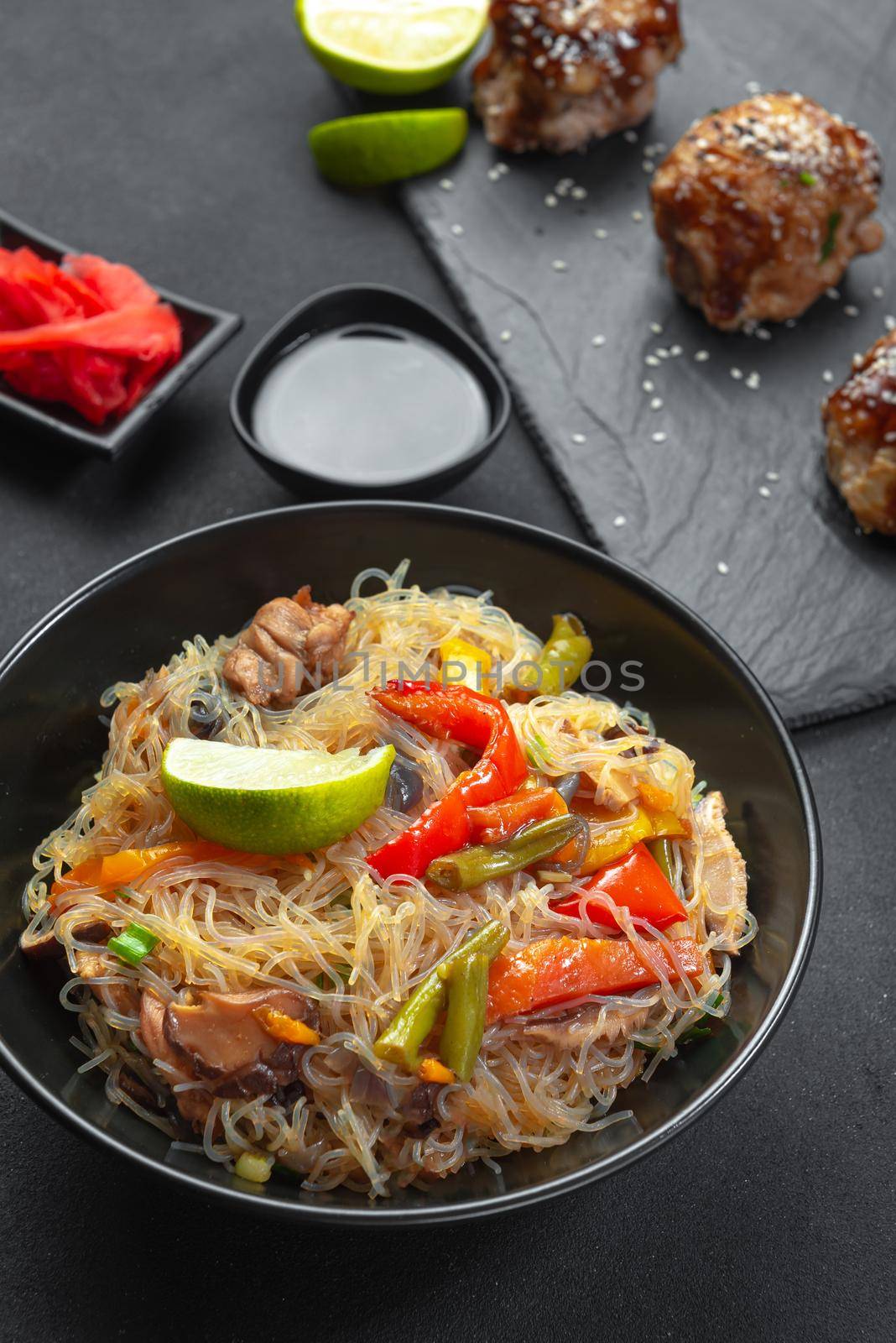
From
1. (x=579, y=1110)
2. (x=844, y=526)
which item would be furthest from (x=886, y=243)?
(x=579, y=1110)

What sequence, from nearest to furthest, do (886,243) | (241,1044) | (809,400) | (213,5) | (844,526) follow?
(241,1044), (844,526), (809,400), (886,243), (213,5)

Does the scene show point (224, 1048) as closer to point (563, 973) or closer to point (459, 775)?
point (563, 973)

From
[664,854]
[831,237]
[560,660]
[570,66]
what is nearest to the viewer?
[664,854]

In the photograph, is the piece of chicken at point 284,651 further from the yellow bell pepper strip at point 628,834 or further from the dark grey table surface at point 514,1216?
the yellow bell pepper strip at point 628,834

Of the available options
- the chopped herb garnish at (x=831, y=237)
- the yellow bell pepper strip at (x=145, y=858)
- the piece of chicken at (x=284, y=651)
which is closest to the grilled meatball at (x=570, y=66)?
the chopped herb garnish at (x=831, y=237)

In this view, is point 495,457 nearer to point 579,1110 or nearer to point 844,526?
point 844,526

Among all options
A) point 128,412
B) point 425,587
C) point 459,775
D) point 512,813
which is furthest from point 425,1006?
point 128,412
